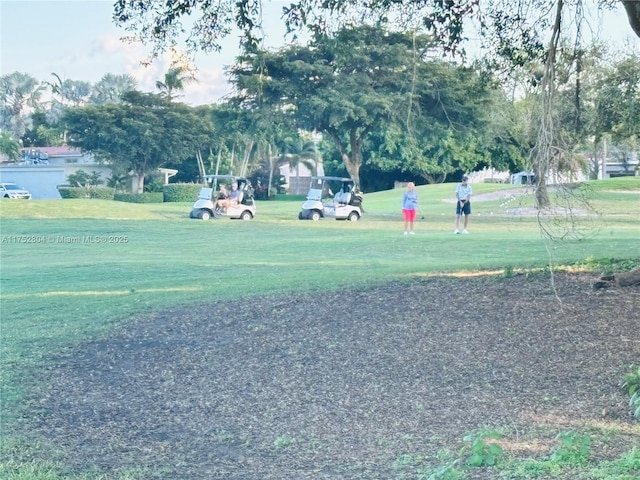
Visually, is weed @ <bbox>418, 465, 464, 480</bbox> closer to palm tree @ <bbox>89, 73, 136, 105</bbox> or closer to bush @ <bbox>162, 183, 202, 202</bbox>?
bush @ <bbox>162, 183, 202, 202</bbox>

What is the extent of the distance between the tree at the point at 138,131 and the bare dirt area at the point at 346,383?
175ft

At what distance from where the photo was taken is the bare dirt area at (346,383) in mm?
6570

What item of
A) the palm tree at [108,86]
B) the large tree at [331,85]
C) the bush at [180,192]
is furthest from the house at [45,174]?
the large tree at [331,85]

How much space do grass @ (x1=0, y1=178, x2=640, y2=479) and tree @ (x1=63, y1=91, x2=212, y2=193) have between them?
24481 millimetres

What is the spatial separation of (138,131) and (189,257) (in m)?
44.1

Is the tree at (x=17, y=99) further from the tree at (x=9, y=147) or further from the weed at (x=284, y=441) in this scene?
the weed at (x=284, y=441)

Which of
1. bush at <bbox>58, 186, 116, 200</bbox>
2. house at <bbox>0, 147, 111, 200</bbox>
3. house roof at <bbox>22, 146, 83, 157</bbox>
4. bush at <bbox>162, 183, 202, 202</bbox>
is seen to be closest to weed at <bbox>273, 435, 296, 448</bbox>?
bush at <bbox>58, 186, 116, 200</bbox>

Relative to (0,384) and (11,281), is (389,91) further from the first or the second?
(0,384)

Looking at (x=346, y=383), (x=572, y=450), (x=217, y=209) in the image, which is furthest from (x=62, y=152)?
(x=572, y=450)

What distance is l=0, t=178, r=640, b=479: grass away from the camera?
457 inches

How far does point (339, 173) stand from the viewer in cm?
7081

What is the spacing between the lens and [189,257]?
68.2 ft

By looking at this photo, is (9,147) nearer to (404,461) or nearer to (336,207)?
(336,207)

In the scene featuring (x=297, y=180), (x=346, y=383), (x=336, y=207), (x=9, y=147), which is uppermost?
(x=9, y=147)
